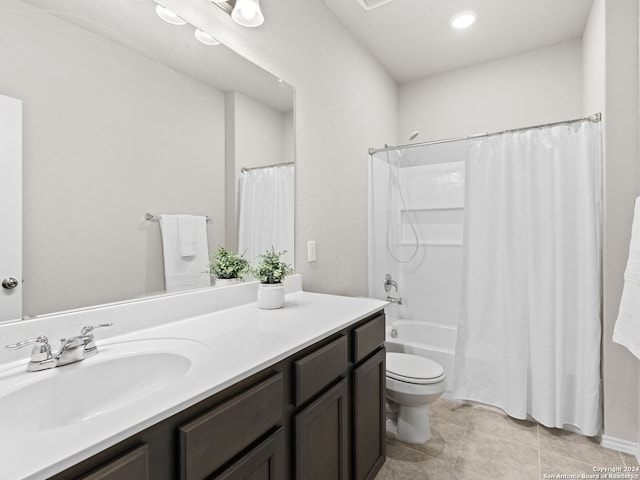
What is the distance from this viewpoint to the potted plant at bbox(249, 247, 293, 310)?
4.85 feet

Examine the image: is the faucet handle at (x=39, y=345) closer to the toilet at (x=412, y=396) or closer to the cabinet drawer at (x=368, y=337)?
the cabinet drawer at (x=368, y=337)

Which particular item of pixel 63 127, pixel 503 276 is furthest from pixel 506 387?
pixel 63 127

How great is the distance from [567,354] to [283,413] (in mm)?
1883

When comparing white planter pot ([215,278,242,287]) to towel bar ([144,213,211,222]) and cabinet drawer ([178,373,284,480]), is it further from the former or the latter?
cabinet drawer ([178,373,284,480])

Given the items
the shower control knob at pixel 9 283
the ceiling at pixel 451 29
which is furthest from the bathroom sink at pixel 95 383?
the ceiling at pixel 451 29

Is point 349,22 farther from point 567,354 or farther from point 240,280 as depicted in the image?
point 567,354

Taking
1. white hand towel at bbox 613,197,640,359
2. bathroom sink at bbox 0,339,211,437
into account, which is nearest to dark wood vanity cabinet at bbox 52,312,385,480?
bathroom sink at bbox 0,339,211,437

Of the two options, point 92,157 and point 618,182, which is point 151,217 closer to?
point 92,157

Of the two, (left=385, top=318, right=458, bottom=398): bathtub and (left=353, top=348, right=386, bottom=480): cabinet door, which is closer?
(left=353, top=348, right=386, bottom=480): cabinet door

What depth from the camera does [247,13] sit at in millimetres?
1515

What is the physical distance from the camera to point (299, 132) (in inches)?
75.4

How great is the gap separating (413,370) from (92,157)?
73.5 inches

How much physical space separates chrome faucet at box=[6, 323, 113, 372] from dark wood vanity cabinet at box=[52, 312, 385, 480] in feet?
1.31

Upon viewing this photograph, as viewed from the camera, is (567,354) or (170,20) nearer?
(170,20)
